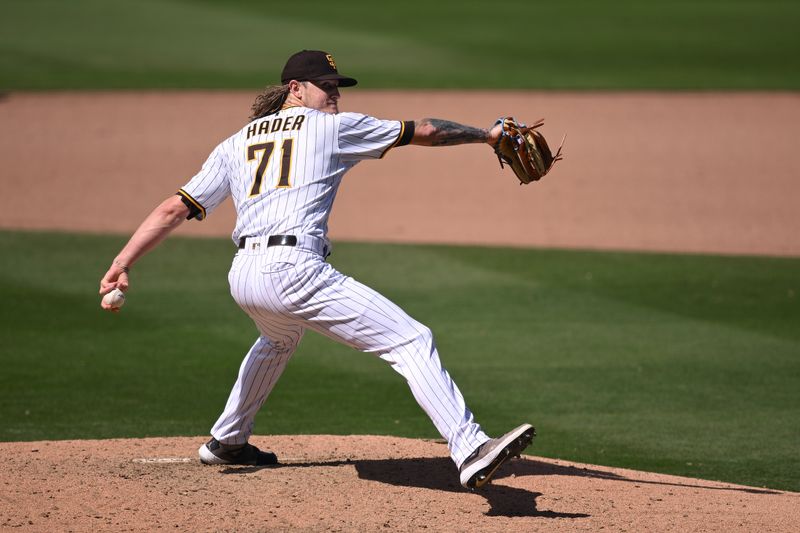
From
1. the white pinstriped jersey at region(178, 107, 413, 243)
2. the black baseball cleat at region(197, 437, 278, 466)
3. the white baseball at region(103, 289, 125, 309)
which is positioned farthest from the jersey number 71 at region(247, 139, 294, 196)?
the black baseball cleat at region(197, 437, 278, 466)

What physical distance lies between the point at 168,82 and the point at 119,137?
399 centimetres

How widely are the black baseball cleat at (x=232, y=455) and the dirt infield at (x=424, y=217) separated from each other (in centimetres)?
10

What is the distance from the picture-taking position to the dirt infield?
184 inches

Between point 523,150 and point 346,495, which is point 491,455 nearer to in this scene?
point 346,495

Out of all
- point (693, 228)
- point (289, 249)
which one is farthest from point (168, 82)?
point (289, 249)

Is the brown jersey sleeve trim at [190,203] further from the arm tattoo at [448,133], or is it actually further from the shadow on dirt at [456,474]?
the shadow on dirt at [456,474]

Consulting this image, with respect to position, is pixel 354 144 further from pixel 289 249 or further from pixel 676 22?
pixel 676 22

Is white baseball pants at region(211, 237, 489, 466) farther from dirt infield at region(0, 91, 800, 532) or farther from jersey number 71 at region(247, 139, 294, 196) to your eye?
dirt infield at region(0, 91, 800, 532)

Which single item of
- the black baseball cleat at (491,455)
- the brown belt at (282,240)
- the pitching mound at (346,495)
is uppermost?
the brown belt at (282,240)

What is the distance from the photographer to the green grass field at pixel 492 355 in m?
6.88

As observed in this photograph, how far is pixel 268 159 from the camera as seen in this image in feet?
16.0

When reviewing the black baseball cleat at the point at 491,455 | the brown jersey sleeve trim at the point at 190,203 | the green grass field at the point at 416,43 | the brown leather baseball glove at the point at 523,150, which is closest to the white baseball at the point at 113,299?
the brown jersey sleeve trim at the point at 190,203

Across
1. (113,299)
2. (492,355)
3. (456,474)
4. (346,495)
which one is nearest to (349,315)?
(346,495)

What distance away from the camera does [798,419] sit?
700 cm
